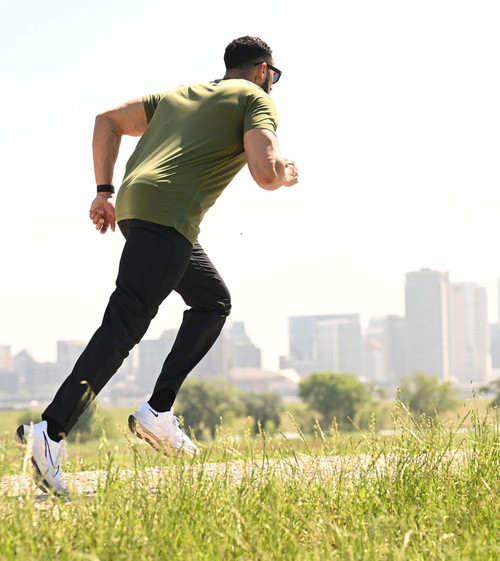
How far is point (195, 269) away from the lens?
165 inches

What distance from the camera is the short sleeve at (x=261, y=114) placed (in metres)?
3.76

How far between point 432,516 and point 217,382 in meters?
139

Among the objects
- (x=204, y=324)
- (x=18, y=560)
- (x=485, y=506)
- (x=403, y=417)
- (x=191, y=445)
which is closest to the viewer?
(x=18, y=560)

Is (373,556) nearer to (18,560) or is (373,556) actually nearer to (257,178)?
(18,560)

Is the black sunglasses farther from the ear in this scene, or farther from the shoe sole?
the shoe sole

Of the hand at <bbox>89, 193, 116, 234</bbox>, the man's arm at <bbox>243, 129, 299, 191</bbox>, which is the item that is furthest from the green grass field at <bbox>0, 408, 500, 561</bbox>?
the hand at <bbox>89, 193, 116, 234</bbox>

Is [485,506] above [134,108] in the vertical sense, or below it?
below

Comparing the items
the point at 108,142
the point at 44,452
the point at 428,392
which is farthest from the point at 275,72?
the point at 428,392

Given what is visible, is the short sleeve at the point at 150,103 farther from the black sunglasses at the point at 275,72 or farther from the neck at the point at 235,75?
the black sunglasses at the point at 275,72

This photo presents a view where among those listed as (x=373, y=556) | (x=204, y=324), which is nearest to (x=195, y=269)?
(x=204, y=324)

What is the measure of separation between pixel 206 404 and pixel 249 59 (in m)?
124

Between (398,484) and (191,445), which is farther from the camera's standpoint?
(191,445)

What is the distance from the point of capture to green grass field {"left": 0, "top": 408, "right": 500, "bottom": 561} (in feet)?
8.19

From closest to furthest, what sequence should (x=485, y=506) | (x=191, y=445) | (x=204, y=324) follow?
(x=485, y=506)
(x=191, y=445)
(x=204, y=324)
